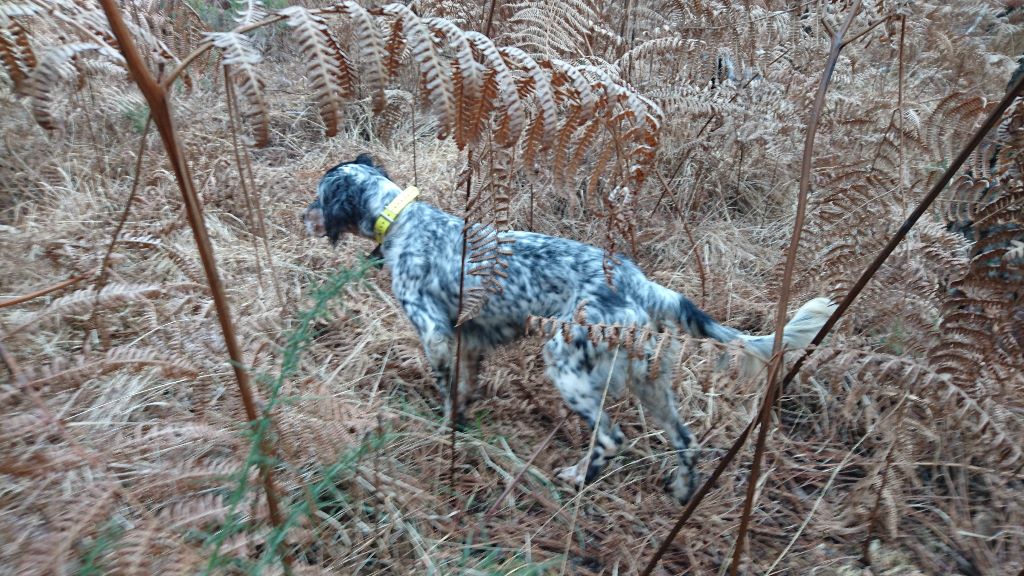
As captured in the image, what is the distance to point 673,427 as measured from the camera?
2.97 metres

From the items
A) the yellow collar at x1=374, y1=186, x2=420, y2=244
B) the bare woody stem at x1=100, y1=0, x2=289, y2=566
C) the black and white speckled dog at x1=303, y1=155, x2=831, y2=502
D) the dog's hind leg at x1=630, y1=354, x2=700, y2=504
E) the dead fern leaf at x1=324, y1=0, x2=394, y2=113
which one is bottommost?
the dog's hind leg at x1=630, y1=354, x2=700, y2=504

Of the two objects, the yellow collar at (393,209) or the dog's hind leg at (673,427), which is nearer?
the dog's hind leg at (673,427)

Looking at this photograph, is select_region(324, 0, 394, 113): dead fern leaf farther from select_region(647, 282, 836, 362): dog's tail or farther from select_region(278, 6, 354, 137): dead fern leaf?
select_region(647, 282, 836, 362): dog's tail

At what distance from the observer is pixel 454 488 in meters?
2.82

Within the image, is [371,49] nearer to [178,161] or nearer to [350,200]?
[178,161]

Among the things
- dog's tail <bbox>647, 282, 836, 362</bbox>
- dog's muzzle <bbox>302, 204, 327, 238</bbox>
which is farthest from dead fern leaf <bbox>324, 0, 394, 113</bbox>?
dog's muzzle <bbox>302, 204, 327, 238</bbox>

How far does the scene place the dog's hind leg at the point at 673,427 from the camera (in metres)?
2.90

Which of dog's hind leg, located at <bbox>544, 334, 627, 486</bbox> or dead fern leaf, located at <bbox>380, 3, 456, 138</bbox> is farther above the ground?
dead fern leaf, located at <bbox>380, 3, 456, 138</bbox>

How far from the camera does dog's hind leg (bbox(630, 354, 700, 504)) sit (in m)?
2.90

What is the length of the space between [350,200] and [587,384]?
1.79m

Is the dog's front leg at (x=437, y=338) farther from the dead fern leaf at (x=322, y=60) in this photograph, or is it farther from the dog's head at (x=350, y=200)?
the dead fern leaf at (x=322, y=60)

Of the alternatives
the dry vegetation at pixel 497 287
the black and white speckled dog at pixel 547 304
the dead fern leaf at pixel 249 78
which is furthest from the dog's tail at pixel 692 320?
the dead fern leaf at pixel 249 78

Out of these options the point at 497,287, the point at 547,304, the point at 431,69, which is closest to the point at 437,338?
the point at 547,304

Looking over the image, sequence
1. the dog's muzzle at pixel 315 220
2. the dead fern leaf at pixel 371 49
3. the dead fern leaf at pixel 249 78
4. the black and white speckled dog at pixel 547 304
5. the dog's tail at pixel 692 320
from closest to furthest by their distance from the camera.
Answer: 1. the dead fern leaf at pixel 249 78
2. the dead fern leaf at pixel 371 49
3. the dog's tail at pixel 692 320
4. the black and white speckled dog at pixel 547 304
5. the dog's muzzle at pixel 315 220
